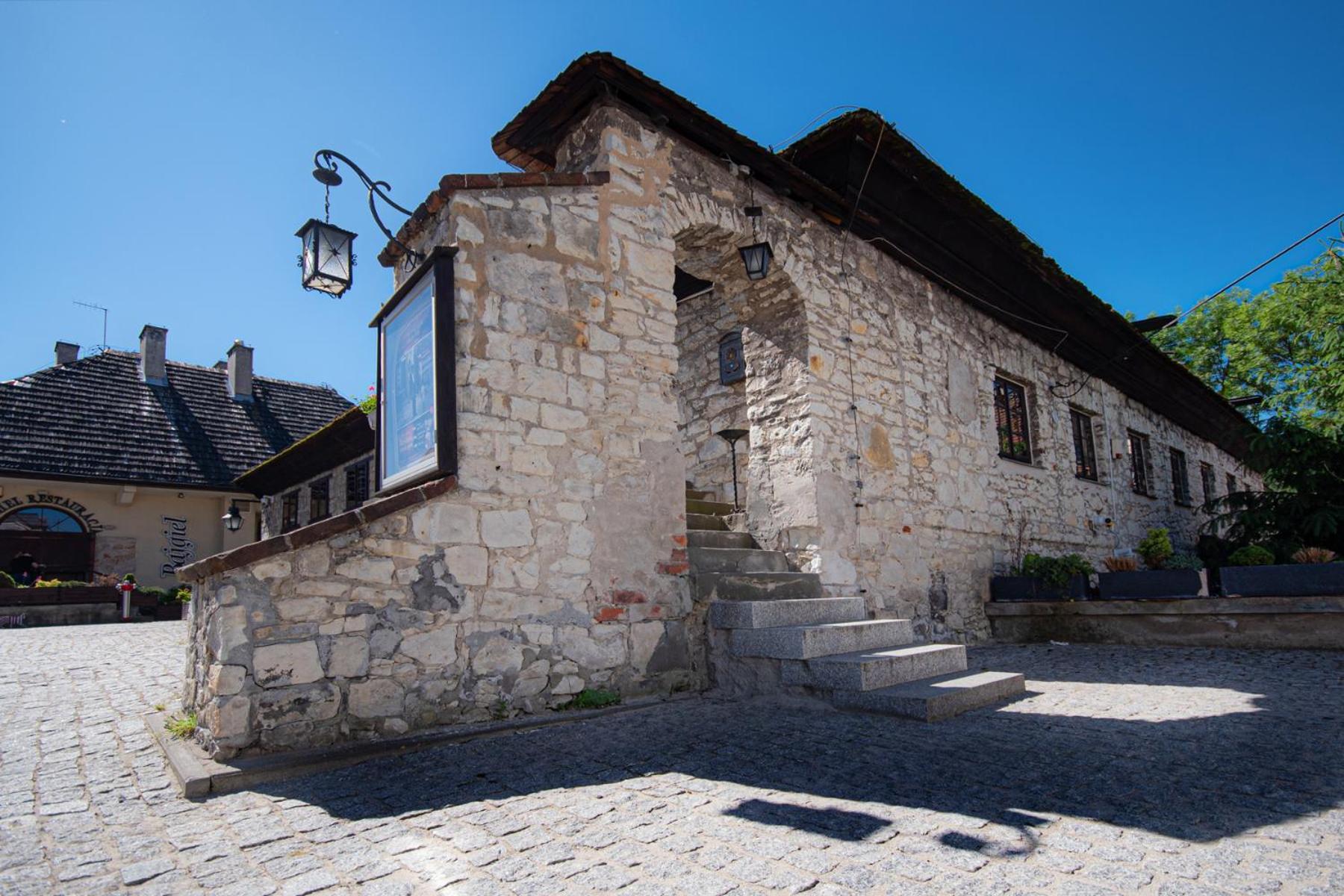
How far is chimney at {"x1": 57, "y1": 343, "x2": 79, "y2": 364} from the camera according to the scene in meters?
19.1

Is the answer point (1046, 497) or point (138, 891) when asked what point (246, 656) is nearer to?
point (138, 891)

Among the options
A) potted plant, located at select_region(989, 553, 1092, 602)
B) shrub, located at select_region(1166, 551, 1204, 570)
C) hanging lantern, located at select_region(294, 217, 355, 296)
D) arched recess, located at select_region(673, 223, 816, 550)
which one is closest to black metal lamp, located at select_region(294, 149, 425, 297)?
hanging lantern, located at select_region(294, 217, 355, 296)

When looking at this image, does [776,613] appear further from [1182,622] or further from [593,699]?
[1182,622]

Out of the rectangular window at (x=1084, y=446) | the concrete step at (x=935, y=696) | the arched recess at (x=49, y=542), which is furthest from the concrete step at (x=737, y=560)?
the arched recess at (x=49, y=542)

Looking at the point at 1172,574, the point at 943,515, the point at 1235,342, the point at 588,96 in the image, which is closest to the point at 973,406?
the point at 943,515

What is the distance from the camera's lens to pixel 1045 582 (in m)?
8.12

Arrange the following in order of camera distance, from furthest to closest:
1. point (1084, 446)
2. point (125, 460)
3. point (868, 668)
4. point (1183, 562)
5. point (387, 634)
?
point (125, 460), point (1084, 446), point (1183, 562), point (868, 668), point (387, 634)

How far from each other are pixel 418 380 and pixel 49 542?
16263 millimetres

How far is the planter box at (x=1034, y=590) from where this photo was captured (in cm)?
807

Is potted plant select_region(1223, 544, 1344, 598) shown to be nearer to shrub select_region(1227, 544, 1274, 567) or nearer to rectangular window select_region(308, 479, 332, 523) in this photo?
shrub select_region(1227, 544, 1274, 567)

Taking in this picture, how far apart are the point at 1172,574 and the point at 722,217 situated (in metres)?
5.75

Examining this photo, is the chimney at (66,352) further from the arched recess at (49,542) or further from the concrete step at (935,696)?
the concrete step at (935,696)

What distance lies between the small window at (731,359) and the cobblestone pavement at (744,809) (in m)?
3.88

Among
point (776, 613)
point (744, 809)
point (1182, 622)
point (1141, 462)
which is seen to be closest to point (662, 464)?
point (776, 613)
